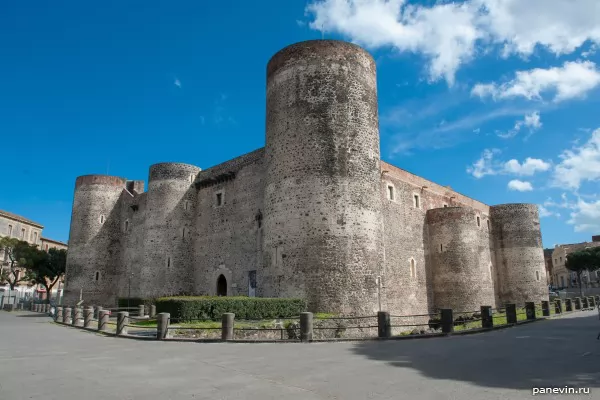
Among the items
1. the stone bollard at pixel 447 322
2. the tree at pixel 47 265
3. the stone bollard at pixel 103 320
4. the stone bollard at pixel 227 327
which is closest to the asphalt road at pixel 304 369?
the stone bollard at pixel 227 327

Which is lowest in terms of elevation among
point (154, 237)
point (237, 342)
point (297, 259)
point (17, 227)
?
point (237, 342)

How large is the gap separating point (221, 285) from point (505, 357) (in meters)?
20.6

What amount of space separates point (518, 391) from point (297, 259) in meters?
13.0

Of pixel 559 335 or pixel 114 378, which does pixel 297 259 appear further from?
pixel 114 378

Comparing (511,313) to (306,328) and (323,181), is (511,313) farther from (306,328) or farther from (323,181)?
(306,328)

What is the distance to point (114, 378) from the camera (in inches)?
316

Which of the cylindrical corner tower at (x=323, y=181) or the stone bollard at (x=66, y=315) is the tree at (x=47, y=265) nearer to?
the stone bollard at (x=66, y=315)

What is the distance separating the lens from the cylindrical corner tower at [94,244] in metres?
36.5

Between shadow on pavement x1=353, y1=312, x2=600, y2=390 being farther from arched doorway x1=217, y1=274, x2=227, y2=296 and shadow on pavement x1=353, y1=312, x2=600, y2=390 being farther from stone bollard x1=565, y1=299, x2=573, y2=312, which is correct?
arched doorway x1=217, y1=274, x2=227, y2=296

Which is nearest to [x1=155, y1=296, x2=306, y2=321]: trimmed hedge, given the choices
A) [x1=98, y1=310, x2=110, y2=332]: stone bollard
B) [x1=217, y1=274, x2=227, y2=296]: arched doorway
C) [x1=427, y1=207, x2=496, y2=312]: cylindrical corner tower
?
[x1=98, y1=310, x2=110, y2=332]: stone bollard

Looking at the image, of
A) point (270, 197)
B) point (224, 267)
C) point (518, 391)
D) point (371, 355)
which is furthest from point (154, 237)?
point (518, 391)

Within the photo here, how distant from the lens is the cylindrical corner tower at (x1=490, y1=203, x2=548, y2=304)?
121ft

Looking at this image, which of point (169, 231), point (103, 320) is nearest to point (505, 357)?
point (103, 320)

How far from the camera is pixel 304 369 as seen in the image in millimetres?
8688
